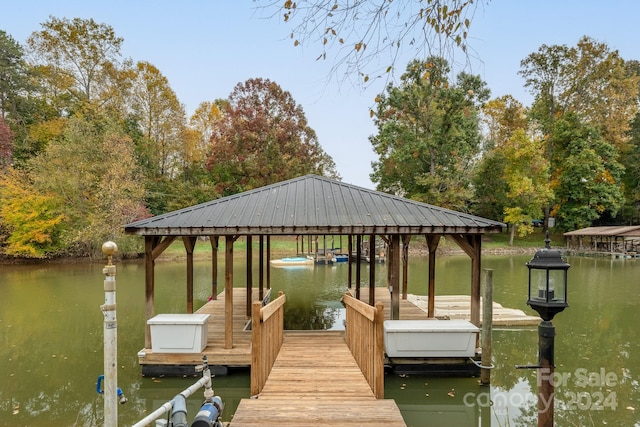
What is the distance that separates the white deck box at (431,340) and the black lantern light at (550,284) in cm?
312

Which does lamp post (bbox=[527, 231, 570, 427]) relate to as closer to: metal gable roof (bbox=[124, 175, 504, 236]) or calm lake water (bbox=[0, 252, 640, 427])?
calm lake water (bbox=[0, 252, 640, 427])

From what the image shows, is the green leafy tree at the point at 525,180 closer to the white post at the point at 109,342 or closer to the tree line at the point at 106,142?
the tree line at the point at 106,142

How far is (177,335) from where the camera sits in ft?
19.6

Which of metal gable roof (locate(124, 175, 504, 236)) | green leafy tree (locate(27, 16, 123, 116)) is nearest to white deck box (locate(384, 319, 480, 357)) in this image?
metal gable roof (locate(124, 175, 504, 236))

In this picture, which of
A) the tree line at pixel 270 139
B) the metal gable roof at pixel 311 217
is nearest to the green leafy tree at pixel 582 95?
the tree line at pixel 270 139

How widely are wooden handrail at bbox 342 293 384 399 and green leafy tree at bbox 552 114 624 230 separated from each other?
32.8 metres

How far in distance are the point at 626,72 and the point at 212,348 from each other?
4307 cm

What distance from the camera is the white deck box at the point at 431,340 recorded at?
5949 millimetres

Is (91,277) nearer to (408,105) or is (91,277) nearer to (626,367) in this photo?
(626,367)

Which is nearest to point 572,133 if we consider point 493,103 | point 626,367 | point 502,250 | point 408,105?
point 493,103

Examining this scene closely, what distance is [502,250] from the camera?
2908 cm

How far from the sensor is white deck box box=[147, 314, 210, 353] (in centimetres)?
594

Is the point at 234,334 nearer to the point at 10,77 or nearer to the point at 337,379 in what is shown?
the point at 337,379

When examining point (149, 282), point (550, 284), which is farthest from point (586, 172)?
point (149, 282)
